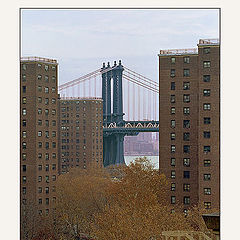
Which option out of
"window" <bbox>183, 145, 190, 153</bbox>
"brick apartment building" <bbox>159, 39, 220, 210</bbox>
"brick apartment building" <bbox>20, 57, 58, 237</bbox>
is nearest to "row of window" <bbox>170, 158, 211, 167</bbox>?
"brick apartment building" <bbox>159, 39, 220, 210</bbox>

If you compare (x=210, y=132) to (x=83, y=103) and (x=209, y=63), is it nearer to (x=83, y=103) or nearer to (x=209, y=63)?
(x=209, y=63)

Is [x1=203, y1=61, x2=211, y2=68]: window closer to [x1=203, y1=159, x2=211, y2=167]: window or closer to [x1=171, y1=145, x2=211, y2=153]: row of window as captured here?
[x1=171, y1=145, x2=211, y2=153]: row of window

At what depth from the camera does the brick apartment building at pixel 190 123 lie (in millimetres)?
8836

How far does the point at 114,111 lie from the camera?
7.90 m

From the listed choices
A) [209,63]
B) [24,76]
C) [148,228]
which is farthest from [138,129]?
[24,76]

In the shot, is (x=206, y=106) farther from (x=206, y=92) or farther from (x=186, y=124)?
(x=186, y=124)

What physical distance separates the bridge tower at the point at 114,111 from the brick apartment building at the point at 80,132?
26 centimetres

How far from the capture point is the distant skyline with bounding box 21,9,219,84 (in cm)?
714

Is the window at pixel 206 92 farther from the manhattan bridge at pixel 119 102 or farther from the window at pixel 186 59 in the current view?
the manhattan bridge at pixel 119 102

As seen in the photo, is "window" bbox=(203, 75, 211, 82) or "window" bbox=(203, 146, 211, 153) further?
"window" bbox=(203, 75, 211, 82)

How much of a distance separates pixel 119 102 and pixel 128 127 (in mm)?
543

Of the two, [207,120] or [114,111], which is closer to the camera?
[114,111]

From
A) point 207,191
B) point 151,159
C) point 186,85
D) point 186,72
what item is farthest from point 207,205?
point 186,72
